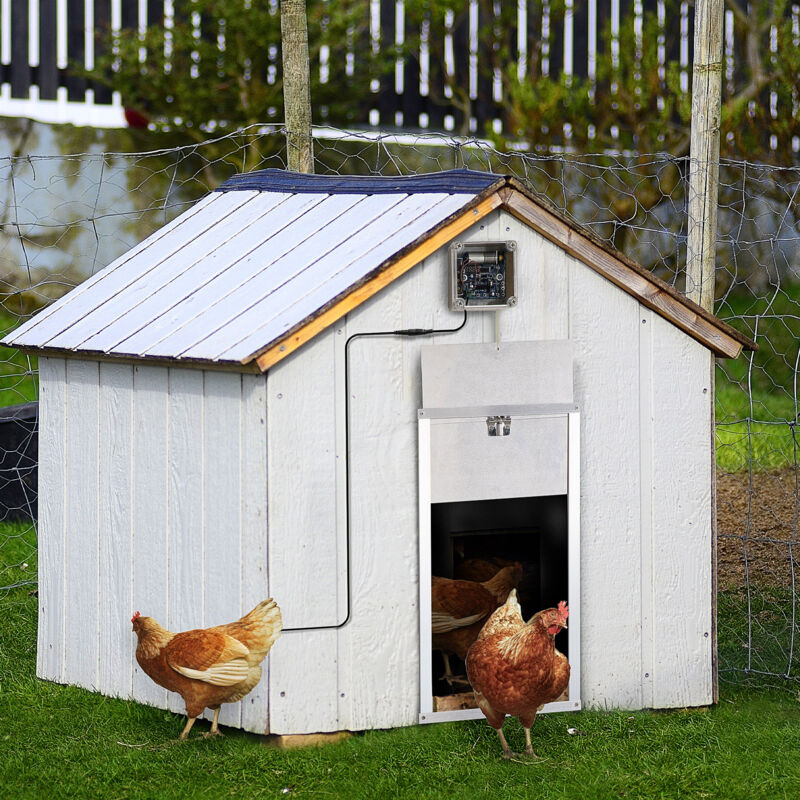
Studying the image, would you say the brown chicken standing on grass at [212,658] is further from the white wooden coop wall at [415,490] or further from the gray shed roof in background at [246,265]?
the gray shed roof in background at [246,265]

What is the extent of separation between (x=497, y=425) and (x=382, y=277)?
2.47ft

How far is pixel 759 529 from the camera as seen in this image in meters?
8.30

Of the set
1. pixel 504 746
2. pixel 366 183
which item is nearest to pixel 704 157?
pixel 366 183

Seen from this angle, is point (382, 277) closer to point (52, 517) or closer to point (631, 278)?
point (631, 278)

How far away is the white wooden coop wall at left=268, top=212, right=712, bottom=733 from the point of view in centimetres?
494

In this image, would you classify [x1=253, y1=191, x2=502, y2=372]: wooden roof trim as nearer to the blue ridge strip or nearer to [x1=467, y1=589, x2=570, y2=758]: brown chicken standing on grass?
the blue ridge strip

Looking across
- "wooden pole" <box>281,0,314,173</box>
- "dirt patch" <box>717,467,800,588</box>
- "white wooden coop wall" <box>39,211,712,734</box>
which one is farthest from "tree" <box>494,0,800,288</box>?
"white wooden coop wall" <box>39,211,712,734</box>

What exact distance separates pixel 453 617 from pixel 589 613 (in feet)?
2.13

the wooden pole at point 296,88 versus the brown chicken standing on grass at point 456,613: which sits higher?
the wooden pole at point 296,88

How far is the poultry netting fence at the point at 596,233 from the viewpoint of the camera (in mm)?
7660

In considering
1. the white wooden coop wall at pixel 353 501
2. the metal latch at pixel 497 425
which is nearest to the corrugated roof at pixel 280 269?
the white wooden coop wall at pixel 353 501

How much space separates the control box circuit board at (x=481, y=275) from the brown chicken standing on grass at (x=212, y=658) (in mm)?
1368

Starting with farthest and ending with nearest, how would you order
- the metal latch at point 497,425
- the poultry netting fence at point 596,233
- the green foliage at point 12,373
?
1. the green foliage at point 12,373
2. the poultry netting fence at point 596,233
3. the metal latch at point 497,425

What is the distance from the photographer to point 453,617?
225 inches
